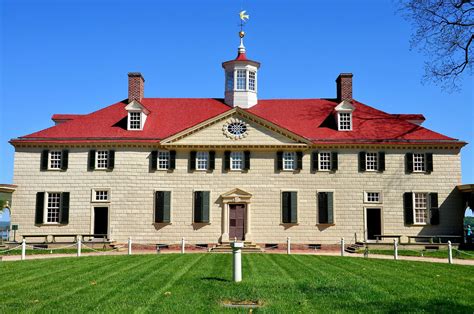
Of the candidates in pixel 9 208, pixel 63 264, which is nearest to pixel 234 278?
pixel 63 264

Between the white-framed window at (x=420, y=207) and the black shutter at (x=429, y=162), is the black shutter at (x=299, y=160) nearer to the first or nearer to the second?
the white-framed window at (x=420, y=207)

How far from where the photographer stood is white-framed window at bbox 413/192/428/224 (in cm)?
2914

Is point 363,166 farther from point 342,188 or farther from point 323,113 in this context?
point 323,113

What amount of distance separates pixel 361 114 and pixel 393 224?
7.54 metres

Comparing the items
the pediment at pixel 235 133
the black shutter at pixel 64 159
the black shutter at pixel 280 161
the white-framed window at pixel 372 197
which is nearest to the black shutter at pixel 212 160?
the pediment at pixel 235 133

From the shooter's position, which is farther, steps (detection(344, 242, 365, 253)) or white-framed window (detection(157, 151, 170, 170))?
white-framed window (detection(157, 151, 170, 170))

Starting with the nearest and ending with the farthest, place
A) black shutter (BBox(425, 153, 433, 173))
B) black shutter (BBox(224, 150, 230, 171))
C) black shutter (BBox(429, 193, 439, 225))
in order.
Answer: black shutter (BBox(429, 193, 439, 225))
black shutter (BBox(425, 153, 433, 173))
black shutter (BBox(224, 150, 230, 171))

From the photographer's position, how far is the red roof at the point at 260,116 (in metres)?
29.8

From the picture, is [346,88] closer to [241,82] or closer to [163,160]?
[241,82]

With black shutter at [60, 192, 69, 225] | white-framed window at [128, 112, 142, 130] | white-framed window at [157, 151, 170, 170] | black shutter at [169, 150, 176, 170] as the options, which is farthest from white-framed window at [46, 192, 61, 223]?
black shutter at [169, 150, 176, 170]

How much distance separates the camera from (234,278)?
12.6 m

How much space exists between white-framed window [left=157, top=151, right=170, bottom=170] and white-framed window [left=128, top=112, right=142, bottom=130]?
245 cm

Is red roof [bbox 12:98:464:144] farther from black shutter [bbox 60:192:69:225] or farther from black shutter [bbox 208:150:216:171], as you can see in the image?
black shutter [bbox 60:192:69:225]

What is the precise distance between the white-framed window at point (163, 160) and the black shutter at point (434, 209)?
15896 millimetres
